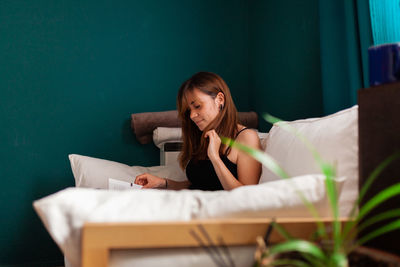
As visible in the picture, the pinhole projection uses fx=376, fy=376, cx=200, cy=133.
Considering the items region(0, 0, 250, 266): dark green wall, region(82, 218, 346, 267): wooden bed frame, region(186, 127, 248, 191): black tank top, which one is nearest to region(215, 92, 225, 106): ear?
region(186, 127, 248, 191): black tank top

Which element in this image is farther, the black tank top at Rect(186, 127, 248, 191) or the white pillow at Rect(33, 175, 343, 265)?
the black tank top at Rect(186, 127, 248, 191)

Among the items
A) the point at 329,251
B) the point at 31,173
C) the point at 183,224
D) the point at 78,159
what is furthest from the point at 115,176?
the point at 329,251

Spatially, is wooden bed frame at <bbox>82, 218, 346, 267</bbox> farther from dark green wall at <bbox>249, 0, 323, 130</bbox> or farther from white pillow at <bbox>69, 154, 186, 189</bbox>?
dark green wall at <bbox>249, 0, 323, 130</bbox>

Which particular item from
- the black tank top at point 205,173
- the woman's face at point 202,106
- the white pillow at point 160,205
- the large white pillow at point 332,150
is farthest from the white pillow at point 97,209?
the woman's face at point 202,106

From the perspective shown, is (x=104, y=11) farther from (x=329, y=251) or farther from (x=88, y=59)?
(x=329, y=251)

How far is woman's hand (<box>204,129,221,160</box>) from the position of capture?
1.65 m

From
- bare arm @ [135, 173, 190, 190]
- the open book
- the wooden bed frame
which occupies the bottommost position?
bare arm @ [135, 173, 190, 190]

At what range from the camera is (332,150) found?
3.71 feet

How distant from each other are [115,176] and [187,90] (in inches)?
22.0

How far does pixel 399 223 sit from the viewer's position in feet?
2.15

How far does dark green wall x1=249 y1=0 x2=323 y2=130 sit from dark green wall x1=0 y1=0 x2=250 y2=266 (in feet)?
0.66

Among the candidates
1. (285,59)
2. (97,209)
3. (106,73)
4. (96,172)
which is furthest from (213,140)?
(106,73)

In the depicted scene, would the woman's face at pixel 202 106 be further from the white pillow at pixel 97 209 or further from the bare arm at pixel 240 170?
the white pillow at pixel 97 209

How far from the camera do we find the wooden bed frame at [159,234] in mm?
740
